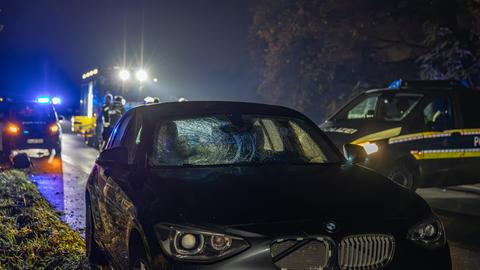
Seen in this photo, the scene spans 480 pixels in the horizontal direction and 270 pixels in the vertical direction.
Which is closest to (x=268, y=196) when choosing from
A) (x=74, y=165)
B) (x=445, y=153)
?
(x=445, y=153)

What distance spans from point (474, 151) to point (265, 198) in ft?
20.7

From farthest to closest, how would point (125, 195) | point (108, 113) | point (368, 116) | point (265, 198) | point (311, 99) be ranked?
point (311, 99) → point (108, 113) → point (368, 116) → point (125, 195) → point (265, 198)

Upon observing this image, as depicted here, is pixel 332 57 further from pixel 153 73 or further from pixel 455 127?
pixel 455 127

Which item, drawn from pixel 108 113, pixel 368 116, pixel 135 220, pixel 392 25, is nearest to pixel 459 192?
pixel 368 116

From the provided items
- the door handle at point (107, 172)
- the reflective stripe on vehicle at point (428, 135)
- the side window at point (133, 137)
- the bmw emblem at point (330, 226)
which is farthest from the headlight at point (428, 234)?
the reflective stripe on vehicle at point (428, 135)

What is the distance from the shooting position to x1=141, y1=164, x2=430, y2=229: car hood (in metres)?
2.98

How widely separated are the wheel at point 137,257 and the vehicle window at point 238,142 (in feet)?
2.67

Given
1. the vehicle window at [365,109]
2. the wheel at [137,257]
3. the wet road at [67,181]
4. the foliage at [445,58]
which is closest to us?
the wheel at [137,257]

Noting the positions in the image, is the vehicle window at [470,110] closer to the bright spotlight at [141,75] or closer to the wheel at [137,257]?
the wheel at [137,257]

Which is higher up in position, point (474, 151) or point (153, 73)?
point (153, 73)

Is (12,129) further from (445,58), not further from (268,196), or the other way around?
(445,58)

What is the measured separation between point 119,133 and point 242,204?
2418mm

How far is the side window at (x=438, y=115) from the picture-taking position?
8297 millimetres

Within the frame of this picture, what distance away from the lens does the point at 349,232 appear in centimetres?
295
